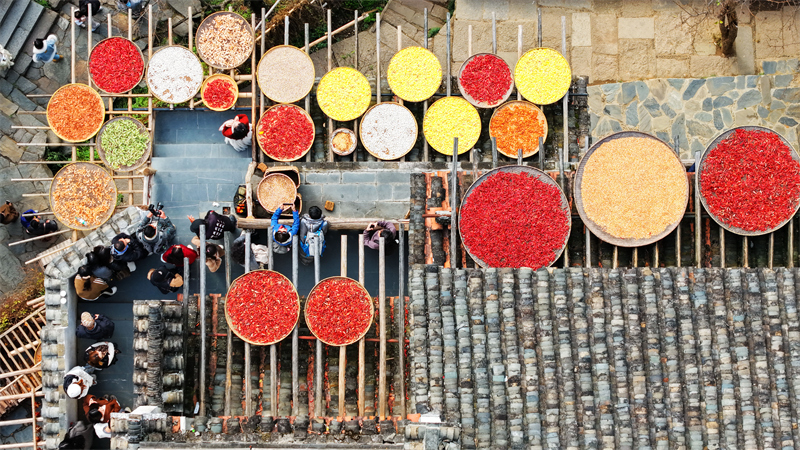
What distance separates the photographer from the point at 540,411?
10398mm

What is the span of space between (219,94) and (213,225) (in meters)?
3.68

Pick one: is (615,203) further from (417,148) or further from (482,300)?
(417,148)

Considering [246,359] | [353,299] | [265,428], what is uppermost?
[353,299]

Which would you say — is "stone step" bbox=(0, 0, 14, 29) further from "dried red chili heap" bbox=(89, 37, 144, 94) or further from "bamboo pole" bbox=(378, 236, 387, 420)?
"bamboo pole" bbox=(378, 236, 387, 420)

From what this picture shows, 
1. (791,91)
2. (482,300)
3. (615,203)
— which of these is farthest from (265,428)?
(791,91)

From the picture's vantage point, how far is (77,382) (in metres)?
13.8

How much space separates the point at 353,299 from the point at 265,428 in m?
3.30

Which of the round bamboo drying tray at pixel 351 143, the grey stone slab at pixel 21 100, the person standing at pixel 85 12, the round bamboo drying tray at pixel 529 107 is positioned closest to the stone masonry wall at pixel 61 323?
the round bamboo drying tray at pixel 351 143

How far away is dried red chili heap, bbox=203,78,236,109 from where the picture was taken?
16.4 meters

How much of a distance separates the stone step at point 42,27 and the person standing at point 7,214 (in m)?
4.68

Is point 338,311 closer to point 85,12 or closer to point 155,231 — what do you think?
point 155,231

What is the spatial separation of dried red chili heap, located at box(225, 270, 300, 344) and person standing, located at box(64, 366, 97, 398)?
363 centimetres

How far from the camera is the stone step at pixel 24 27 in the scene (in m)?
18.5

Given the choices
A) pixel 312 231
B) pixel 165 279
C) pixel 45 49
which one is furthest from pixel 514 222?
pixel 45 49
